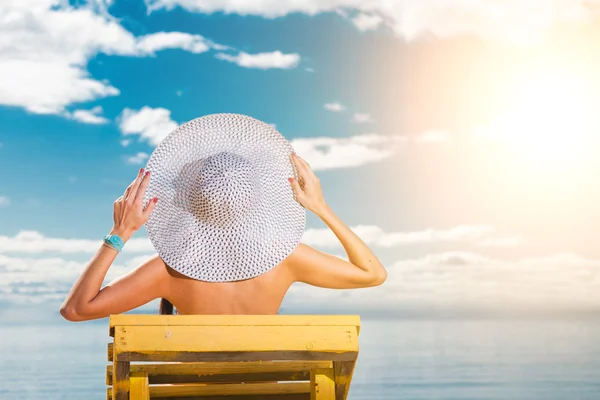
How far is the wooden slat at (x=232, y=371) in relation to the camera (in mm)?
2305

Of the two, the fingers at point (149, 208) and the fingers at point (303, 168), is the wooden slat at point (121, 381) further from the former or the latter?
the fingers at point (303, 168)

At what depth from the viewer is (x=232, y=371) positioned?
7.77 ft

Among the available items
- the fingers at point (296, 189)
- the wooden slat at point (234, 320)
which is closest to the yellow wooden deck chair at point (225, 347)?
the wooden slat at point (234, 320)

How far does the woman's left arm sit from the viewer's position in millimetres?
2516

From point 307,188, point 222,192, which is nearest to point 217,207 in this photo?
point 222,192

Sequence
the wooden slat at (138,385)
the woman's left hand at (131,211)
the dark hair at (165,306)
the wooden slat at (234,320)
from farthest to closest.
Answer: the dark hair at (165,306), the woman's left hand at (131,211), the wooden slat at (138,385), the wooden slat at (234,320)

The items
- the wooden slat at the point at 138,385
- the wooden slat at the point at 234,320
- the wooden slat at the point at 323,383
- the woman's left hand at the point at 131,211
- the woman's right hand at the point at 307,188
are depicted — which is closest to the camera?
the wooden slat at the point at 234,320

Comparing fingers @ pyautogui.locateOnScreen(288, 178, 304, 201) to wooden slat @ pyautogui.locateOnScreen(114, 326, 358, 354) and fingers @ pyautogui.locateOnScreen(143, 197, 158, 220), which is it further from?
wooden slat @ pyautogui.locateOnScreen(114, 326, 358, 354)

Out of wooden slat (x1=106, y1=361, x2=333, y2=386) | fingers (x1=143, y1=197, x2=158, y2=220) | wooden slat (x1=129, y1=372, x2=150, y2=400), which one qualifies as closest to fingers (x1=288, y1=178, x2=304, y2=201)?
fingers (x1=143, y1=197, x2=158, y2=220)

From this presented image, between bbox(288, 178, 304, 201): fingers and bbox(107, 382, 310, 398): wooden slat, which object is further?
bbox(288, 178, 304, 201): fingers

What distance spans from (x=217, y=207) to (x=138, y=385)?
0.73 meters

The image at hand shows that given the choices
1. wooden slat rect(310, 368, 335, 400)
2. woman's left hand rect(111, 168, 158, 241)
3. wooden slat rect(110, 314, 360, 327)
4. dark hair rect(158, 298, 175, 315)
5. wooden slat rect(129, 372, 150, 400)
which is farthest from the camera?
dark hair rect(158, 298, 175, 315)

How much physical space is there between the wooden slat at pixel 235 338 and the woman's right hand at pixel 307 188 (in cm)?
68

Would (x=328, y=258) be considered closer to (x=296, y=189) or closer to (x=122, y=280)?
(x=296, y=189)
